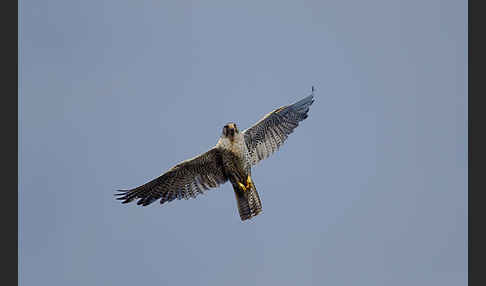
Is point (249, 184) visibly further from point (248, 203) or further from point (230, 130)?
point (230, 130)

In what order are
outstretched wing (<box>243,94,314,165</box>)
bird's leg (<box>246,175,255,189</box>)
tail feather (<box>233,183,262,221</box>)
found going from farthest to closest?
outstretched wing (<box>243,94,314,165</box>) → bird's leg (<box>246,175,255,189</box>) → tail feather (<box>233,183,262,221</box>)

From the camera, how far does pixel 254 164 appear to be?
15.1 meters

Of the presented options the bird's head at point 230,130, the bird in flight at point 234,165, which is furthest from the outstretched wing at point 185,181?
the bird's head at point 230,130

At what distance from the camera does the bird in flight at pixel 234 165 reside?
14.3m

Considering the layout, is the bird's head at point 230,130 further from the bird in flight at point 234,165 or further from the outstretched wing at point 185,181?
the outstretched wing at point 185,181

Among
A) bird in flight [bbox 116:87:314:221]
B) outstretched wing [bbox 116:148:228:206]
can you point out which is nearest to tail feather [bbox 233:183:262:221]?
bird in flight [bbox 116:87:314:221]

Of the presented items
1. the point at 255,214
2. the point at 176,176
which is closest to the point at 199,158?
the point at 176,176

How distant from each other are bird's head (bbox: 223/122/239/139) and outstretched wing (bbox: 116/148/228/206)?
0.45 m

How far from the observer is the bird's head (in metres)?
14.2

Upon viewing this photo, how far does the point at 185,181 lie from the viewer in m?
14.9

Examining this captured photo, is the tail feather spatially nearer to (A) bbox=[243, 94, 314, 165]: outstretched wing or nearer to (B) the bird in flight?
(B) the bird in flight

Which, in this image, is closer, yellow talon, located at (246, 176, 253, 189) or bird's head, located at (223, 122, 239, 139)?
bird's head, located at (223, 122, 239, 139)

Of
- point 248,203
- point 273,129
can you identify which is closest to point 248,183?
point 248,203

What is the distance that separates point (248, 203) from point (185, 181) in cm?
144
